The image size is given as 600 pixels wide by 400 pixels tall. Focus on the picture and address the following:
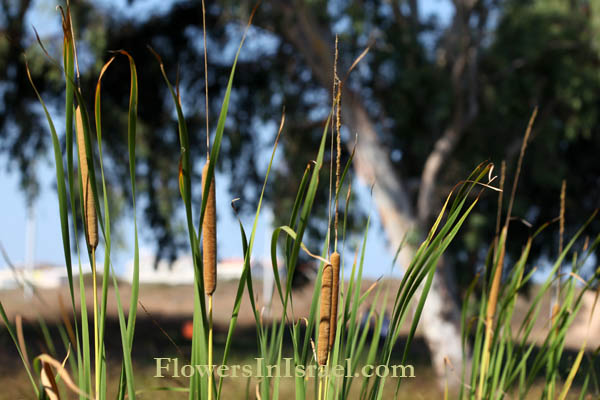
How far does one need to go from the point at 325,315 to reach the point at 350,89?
6.57 m

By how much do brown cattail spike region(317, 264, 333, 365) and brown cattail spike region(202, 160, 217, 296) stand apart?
0.14 m

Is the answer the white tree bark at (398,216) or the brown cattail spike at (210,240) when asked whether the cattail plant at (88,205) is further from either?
the white tree bark at (398,216)

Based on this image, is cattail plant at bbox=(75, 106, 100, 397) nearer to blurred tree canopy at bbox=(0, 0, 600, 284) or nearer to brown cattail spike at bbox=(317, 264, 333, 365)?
brown cattail spike at bbox=(317, 264, 333, 365)

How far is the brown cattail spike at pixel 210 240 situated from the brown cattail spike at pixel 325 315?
143 mm

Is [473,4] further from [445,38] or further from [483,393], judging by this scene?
[483,393]

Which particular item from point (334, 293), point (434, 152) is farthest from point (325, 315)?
point (434, 152)

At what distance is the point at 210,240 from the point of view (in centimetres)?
69

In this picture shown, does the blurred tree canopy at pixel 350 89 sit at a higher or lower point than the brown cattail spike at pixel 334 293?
higher

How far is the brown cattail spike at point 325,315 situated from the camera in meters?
0.75

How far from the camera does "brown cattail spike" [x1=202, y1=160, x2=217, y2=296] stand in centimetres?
69

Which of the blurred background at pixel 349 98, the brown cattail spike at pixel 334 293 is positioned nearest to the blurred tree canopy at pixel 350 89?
the blurred background at pixel 349 98

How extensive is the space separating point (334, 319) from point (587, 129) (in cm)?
787

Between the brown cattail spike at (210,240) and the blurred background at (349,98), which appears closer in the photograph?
the brown cattail spike at (210,240)

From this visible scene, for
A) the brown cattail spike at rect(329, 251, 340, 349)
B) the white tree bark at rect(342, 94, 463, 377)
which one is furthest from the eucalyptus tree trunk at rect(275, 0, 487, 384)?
the brown cattail spike at rect(329, 251, 340, 349)
